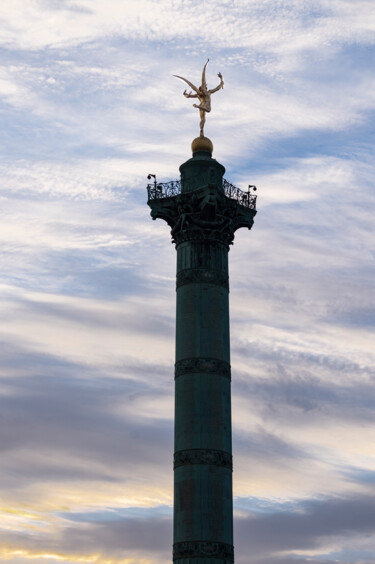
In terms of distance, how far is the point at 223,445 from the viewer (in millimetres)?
61531

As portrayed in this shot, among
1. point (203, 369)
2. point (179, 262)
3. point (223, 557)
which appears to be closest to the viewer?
point (223, 557)

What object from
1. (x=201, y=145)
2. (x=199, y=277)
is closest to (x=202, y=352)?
(x=199, y=277)

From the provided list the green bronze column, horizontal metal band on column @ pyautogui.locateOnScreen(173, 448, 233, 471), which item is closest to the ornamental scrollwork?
the green bronze column

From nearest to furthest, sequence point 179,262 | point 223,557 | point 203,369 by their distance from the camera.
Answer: point 223,557, point 203,369, point 179,262

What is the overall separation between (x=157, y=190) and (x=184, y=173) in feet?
8.40

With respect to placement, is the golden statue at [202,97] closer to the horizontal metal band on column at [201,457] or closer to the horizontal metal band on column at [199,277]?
the horizontal metal band on column at [199,277]

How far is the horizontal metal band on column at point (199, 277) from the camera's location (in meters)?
65.2

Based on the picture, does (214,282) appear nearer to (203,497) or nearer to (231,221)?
(231,221)

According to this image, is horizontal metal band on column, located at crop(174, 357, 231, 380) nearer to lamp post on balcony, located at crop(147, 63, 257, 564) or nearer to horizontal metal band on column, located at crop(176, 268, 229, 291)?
lamp post on balcony, located at crop(147, 63, 257, 564)

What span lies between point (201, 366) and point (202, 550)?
12137 millimetres

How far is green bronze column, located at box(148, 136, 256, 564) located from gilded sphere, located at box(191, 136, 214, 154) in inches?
3.0

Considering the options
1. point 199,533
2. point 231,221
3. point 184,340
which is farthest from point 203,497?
point 231,221

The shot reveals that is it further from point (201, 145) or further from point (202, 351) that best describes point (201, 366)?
point (201, 145)

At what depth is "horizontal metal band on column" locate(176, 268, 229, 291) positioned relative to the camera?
65250mm
